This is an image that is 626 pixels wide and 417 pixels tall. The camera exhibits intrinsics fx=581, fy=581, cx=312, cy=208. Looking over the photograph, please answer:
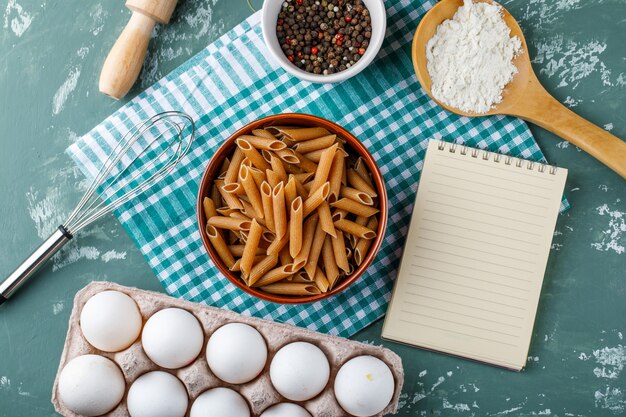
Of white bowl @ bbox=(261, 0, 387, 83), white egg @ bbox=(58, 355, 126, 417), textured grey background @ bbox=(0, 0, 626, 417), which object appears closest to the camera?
white egg @ bbox=(58, 355, 126, 417)

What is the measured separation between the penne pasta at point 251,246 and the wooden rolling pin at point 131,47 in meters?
0.38

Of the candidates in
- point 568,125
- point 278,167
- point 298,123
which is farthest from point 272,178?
point 568,125

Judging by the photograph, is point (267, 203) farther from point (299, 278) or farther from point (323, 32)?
point (323, 32)

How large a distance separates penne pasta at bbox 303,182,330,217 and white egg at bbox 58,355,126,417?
404 mm

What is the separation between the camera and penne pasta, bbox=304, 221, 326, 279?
0.94 m

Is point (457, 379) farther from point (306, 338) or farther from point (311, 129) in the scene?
point (311, 129)

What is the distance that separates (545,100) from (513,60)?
94 mm

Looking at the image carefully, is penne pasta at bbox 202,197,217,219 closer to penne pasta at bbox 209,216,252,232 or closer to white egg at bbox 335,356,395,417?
penne pasta at bbox 209,216,252,232

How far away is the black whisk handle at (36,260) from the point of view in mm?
1062

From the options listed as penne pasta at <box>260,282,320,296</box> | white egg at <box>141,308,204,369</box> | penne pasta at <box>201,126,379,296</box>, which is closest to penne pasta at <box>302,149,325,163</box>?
penne pasta at <box>201,126,379,296</box>

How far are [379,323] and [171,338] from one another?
0.39 metres

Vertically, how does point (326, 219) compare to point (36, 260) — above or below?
below

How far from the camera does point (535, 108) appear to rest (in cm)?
106

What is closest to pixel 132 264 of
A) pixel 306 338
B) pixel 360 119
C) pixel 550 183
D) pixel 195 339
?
pixel 195 339
